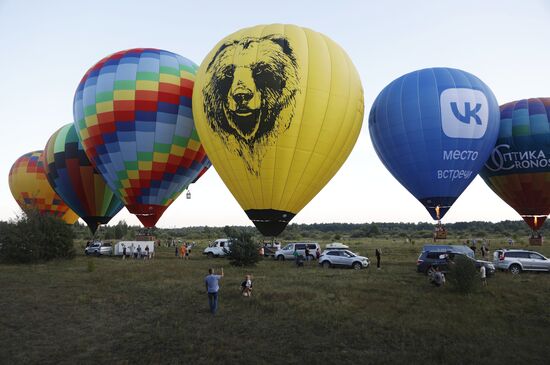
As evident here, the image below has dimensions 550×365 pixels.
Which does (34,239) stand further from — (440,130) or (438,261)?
(440,130)

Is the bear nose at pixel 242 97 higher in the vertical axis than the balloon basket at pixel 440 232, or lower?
higher

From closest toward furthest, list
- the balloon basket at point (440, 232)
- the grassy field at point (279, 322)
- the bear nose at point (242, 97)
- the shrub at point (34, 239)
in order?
the grassy field at point (279, 322)
the bear nose at point (242, 97)
the balloon basket at point (440, 232)
the shrub at point (34, 239)

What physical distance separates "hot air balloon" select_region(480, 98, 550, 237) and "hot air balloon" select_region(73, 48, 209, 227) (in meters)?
24.1

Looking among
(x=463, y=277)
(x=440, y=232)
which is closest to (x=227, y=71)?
(x=463, y=277)

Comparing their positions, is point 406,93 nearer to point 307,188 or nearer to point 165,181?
point 307,188

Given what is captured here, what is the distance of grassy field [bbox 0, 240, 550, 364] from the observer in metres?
9.46

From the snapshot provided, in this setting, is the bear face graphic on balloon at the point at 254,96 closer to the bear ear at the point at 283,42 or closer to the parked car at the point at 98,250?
the bear ear at the point at 283,42

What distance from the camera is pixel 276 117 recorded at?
64.6ft

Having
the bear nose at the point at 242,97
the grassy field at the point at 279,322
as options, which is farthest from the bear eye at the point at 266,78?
the grassy field at the point at 279,322

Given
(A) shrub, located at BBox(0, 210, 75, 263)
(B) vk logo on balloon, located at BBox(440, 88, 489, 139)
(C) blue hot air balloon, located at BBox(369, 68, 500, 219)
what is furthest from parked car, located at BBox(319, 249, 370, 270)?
(A) shrub, located at BBox(0, 210, 75, 263)

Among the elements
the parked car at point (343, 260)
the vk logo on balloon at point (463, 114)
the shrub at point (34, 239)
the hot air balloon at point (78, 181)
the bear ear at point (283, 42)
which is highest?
the bear ear at point (283, 42)

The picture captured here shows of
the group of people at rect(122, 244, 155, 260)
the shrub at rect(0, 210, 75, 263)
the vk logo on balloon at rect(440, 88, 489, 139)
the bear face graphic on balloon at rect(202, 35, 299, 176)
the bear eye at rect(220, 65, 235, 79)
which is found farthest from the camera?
the group of people at rect(122, 244, 155, 260)

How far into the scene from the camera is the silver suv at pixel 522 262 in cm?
2230

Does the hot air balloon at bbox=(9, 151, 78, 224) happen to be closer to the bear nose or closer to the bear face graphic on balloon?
the bear face graphic on balloon
